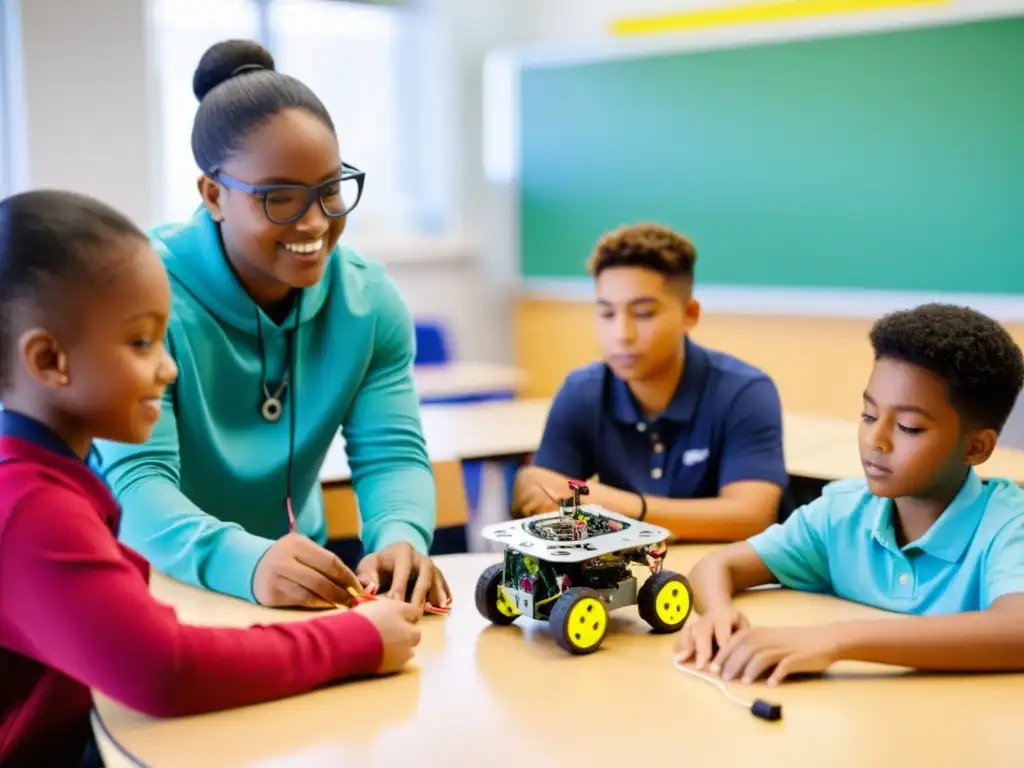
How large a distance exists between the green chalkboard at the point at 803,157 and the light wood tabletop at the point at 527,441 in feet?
5.10

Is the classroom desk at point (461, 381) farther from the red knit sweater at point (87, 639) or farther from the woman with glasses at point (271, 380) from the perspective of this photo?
the red knit sweater at point (87, 639)

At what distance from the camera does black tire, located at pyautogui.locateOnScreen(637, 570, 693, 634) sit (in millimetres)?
1481

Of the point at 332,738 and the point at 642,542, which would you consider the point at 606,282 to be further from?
the point at 332,738

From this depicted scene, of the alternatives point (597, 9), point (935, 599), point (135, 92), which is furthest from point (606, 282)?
point (597, 9)

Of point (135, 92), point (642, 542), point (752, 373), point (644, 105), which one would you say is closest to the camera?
point (642, 542)

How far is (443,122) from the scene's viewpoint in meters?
5.98

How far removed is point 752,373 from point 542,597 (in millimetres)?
1022

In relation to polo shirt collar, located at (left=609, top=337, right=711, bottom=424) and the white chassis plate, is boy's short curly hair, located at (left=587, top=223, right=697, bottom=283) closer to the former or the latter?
polo shirt collar, located at (left=609, top=337, right=711, bottom=424)

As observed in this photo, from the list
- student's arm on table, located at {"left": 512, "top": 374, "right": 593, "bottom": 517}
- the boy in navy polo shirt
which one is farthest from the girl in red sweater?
student's arm on table, located at {"left": 512, "top": 374, "right": 593, "bottom": 517}

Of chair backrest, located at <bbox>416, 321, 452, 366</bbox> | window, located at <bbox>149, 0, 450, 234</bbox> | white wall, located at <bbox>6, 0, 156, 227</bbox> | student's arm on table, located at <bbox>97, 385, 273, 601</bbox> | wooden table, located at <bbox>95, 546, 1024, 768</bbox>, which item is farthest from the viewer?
window, located at <bbox>149, 0, 450, 234</bbox>

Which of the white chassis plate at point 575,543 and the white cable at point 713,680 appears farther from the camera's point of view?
the white chassis plate at point 575,543

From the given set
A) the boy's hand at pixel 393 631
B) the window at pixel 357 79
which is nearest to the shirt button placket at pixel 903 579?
the boy's hand at pixel 393 631

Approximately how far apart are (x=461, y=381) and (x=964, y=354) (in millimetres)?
3007

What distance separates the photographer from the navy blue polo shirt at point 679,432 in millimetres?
2256
